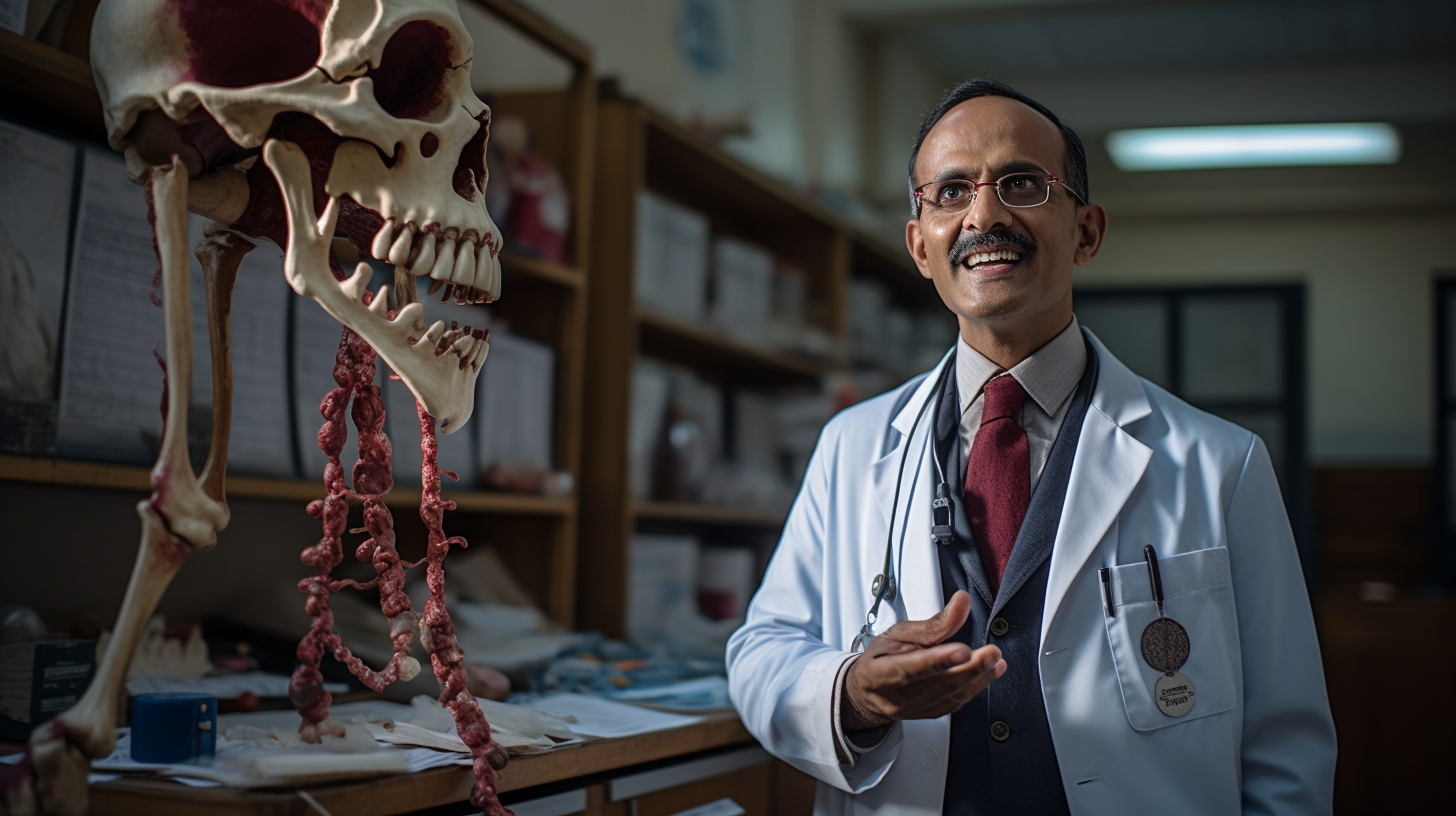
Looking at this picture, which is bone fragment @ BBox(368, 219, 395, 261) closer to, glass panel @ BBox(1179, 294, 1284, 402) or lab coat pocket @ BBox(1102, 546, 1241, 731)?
lab coat pocket @ BBox(1102, 546, 1241, 731)

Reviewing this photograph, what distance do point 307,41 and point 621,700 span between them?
1048mm

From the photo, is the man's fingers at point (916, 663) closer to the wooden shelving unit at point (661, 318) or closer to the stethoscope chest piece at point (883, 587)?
the stethoscope chest piece at point (883, 587)

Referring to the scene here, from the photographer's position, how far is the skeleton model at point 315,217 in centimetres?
105

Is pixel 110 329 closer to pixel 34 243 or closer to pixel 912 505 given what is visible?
pixel 34 243

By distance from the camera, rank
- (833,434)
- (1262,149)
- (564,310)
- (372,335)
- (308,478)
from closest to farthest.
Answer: (372,335), (833,434), (308,478), (564,310), (1262,149)

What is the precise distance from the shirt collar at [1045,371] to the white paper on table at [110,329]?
1.08 meters

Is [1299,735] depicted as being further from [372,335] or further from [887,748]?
[372,335]

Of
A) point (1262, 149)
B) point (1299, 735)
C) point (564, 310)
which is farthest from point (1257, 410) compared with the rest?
point (1299, 735)

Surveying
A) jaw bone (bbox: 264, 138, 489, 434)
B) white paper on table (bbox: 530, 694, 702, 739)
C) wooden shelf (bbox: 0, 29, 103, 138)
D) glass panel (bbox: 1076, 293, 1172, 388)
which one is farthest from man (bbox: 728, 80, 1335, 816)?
glass panel (bbox: 1076, 293, 1172, 388)

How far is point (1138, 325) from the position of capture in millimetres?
5820

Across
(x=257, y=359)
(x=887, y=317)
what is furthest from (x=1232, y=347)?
Answer: (x=257, y=359)

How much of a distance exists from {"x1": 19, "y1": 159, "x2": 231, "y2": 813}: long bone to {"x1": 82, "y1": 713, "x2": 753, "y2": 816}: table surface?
74mm

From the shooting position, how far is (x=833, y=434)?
1738 mm

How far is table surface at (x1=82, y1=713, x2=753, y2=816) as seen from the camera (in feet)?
3.42
